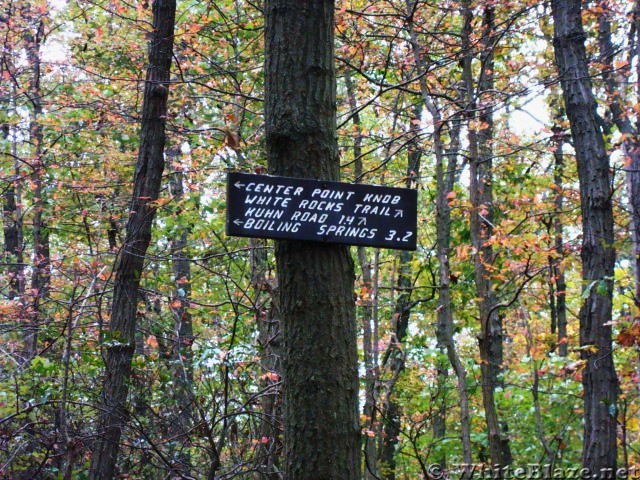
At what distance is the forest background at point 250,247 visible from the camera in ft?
17.6

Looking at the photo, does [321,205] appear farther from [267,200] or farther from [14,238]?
[14,238]

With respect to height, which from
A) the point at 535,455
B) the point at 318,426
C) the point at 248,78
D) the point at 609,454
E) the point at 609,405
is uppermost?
the point at 248,78

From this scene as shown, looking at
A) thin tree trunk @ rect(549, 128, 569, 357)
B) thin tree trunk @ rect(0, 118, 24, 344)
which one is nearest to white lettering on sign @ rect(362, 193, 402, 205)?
thin tree trunk @ rect(549, 128, 569, 357)

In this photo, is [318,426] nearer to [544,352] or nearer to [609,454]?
[609,454]

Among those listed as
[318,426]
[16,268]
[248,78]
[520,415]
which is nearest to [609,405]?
[520,415]

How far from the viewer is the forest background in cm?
535

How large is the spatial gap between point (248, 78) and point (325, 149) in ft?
22.7

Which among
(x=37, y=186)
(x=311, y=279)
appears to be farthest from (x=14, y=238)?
(x=311, y=279)

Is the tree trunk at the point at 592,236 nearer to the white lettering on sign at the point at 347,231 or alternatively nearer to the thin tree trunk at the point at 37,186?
the white lettering on sign at the point at 347,231

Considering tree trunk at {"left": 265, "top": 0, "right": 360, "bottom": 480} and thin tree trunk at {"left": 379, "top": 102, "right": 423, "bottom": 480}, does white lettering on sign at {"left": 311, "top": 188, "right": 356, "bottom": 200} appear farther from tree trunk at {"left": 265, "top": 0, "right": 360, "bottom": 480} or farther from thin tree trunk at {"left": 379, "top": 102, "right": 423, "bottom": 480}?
thin tree trunk at {"left": 379, "top": 102, "right": 423, "bottom": 480}

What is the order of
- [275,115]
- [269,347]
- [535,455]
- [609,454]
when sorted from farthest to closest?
1. [535,455]
2. [269,347]
3. [609,454]
4. [275,115]

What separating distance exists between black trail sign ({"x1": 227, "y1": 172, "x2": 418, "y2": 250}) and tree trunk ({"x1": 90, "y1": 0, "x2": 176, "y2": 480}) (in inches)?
117

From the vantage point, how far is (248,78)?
9.30m

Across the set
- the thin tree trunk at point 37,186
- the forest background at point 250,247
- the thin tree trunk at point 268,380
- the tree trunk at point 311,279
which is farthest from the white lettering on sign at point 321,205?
the thin tree trunk at point 37,186
